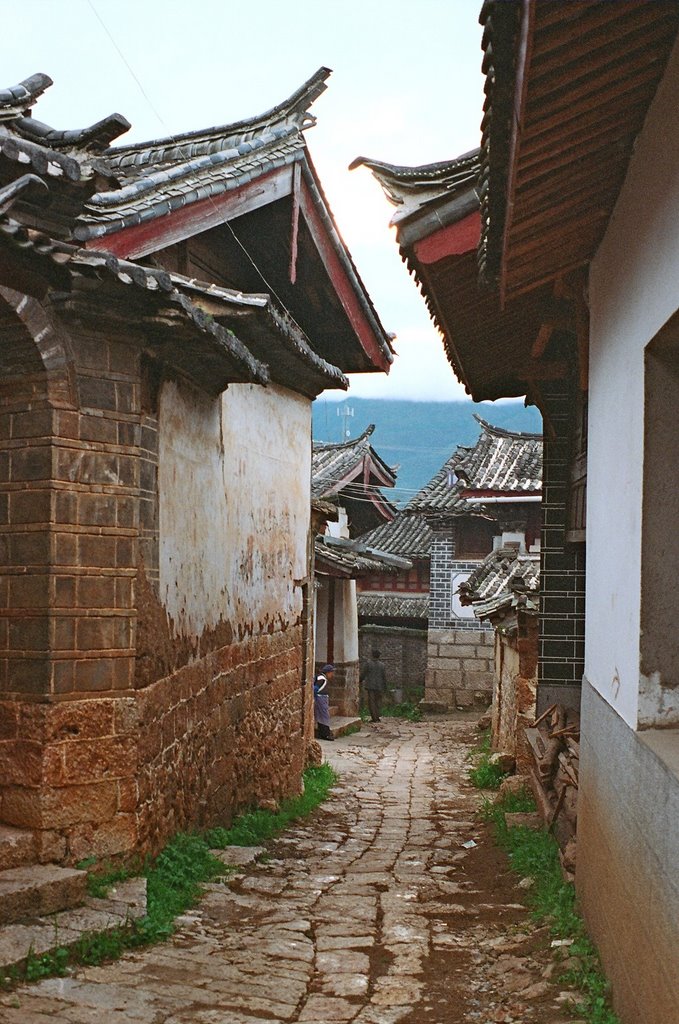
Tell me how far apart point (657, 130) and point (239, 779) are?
6826 mm

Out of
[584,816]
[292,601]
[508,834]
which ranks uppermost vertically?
[292,601]

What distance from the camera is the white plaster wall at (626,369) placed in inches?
152

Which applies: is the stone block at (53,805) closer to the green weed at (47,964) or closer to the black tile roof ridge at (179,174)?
the green weed at (47,964)

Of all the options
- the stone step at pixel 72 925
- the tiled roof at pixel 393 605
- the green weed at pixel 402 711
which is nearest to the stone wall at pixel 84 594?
the stone step at pixel 72 925

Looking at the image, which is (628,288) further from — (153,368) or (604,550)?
(153,368)

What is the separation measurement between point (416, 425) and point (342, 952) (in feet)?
474

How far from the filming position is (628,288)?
4676mm

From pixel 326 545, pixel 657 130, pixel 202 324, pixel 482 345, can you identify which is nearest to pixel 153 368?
pixel 202 324

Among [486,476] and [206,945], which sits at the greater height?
[486,476]

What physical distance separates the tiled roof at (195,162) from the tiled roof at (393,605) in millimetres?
21764

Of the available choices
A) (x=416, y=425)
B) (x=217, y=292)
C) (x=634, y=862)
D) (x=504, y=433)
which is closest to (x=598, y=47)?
(x=634, y=862)

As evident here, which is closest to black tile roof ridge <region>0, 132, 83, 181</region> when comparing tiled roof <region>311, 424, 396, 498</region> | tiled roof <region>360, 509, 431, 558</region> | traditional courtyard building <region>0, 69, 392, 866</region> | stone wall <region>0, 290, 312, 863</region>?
traditional courtyard building <region>0, 69, 392, 866</region>

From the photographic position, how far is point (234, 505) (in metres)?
9.15

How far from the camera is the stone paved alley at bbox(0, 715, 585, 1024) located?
4902 millimetres
